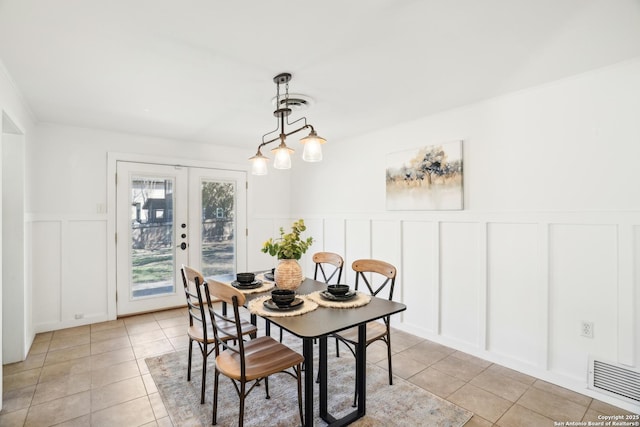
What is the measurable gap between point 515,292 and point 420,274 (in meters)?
0.93

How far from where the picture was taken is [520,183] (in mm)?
2625

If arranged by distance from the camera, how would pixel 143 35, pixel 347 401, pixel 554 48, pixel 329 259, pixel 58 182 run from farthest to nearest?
1. pixel 58 182
2. pixel 329 259
3. pixel 347 401
4. pixel 554 48
5. pixel 143 35

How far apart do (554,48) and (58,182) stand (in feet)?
15.7

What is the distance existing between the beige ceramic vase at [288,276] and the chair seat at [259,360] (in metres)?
0.43

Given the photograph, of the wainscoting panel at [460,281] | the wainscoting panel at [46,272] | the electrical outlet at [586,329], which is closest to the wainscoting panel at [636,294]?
the electrical outlet at [586,329]

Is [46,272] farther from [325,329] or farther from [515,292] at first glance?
[515,292]

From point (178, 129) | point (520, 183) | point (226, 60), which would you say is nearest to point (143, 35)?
point (226, 60)

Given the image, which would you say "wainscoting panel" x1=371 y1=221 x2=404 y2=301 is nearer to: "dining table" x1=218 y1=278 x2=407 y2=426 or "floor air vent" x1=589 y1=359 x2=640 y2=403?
"dining table" x1=218 y1=278 x2=407 y2=426

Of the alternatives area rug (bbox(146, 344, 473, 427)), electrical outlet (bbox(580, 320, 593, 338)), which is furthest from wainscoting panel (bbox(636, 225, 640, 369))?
area rug (bbox(146, 344, 473, 427))

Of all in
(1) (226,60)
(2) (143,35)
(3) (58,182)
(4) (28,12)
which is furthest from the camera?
(3) (58,182)

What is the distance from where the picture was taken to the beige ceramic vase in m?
2.37

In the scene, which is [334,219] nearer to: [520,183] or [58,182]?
[520,183]

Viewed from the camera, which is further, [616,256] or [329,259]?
[329,259]

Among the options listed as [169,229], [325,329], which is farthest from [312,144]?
[169,229]
